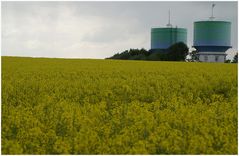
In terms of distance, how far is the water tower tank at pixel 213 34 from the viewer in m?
66.6

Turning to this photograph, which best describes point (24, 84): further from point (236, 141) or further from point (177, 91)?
point (236, 141)

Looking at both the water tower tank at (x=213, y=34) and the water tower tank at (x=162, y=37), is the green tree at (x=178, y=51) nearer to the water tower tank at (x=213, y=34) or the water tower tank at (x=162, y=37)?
the water tower tank at (x=213, y=34)

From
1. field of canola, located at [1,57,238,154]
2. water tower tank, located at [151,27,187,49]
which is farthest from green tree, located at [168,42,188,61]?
field of canola, located at [1,57,238,154]

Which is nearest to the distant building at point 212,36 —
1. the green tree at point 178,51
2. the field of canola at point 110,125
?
the green tree at point 178,51

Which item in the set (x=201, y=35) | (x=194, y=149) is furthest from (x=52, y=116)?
(x=201, y=35)

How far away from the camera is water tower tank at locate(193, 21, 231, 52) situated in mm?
66562

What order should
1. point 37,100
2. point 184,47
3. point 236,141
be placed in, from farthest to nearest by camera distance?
point 184,47, point 37,100, point 236,141

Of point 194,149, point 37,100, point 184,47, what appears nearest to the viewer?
point 194,149

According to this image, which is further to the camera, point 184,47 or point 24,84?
point 184,47

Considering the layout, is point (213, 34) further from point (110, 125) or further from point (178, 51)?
point (110, 125)

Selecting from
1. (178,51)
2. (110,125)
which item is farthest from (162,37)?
(110,125)

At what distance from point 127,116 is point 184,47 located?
5576 centimetres

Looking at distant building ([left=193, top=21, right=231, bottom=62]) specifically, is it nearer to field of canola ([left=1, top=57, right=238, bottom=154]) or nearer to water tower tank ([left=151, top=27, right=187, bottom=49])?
water tower tank ([left=151, top=27, right=187, bottom=49])

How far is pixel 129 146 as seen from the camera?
6312mm
